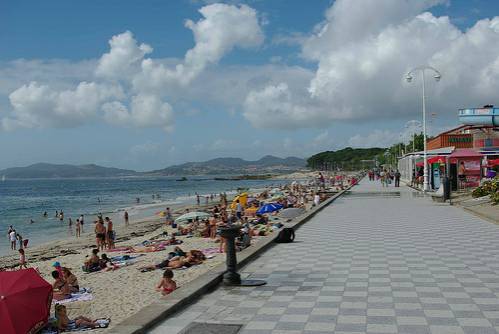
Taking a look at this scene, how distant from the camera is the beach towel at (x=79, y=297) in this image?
396 inches

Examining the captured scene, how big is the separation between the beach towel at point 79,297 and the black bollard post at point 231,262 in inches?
154

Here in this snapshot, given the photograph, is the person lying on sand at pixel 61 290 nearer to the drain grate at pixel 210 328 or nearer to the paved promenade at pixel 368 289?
the paved promenade at pixel 368 289

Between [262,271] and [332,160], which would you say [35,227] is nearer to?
[262,271]

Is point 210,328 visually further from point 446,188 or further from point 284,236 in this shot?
point 446,188

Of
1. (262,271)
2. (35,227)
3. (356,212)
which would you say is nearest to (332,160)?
(35,227)

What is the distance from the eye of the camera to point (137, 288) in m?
10.7

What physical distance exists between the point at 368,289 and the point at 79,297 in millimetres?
6108

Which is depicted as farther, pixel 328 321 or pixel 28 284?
pixel 28 284

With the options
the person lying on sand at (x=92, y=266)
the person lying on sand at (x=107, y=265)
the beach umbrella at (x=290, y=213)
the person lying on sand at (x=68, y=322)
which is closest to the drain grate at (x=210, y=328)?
the person lying on sand at (x=68, y=322)

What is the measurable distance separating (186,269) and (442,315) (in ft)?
23.4

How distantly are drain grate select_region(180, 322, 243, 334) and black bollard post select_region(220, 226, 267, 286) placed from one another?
191cm

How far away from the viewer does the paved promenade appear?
5605 mm

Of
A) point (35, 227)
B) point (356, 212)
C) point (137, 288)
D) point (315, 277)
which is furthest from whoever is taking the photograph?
point (35, 227)

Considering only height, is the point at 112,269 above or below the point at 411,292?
below
